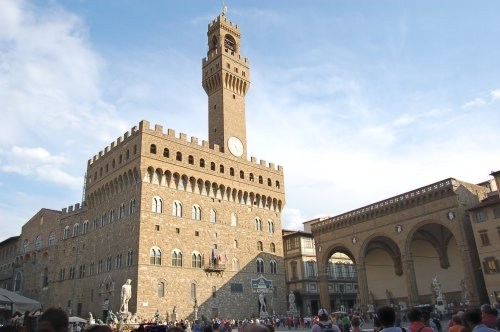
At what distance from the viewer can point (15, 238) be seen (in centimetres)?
5297

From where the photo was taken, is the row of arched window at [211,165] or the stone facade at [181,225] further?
Result: the row of arched window at [211,165]

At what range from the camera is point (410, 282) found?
34.8 m

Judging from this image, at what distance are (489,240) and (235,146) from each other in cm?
2443

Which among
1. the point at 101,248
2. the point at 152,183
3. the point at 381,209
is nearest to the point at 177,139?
the point at 152,183

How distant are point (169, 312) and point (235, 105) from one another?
73.2ft

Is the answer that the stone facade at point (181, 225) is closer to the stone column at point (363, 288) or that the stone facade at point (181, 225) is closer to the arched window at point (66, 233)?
the arched window at point (66, 233)

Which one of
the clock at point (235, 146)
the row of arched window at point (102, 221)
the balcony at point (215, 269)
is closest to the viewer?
the row of arched window at point (102, 221)

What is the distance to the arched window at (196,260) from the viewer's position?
3674cm

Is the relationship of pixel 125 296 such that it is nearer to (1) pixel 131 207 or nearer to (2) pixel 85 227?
(1) pixel 131 207

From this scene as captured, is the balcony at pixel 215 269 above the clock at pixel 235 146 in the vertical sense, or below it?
below

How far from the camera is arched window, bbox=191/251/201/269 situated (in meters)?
36.7

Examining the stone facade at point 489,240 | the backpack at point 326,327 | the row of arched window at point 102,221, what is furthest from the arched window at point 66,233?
the backpack at point 326,327

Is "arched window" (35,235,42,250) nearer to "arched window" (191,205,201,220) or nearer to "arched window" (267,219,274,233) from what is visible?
"arched window" (191,205,201,220)

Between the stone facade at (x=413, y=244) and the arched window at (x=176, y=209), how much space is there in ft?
52.8
